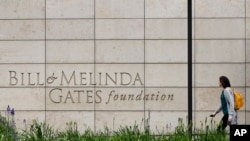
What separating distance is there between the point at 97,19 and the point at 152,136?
6.65 m

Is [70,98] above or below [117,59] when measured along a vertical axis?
below

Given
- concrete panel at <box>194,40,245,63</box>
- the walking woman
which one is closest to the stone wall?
concrete panel at <box>194,40,245,63</box>

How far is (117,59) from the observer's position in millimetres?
18906

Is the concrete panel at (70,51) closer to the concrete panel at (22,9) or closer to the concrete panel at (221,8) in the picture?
the concrete panel at (22,9)

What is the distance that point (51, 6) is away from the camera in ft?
62.4

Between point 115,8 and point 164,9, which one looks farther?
point 115,8

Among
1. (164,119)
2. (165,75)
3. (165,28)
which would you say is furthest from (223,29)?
(164,119)

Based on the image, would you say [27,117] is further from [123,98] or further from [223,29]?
[223,29]

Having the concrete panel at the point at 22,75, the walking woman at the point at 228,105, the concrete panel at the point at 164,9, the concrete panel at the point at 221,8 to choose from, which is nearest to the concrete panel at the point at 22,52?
the concrete panel at the point at 22,75

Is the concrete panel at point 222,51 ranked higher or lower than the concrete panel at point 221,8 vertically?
lower

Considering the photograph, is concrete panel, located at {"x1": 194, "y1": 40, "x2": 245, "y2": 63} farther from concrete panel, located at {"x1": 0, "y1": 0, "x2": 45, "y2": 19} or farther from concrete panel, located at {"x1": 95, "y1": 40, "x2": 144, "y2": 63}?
concrete panel, located at {"x1": 0, "y1": 0, "x2": 45, "y2": 19}

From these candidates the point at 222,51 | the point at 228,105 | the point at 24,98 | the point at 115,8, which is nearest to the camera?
the point at 228,105

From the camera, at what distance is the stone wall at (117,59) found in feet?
61.6

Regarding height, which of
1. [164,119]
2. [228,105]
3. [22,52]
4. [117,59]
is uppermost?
[22,52]
